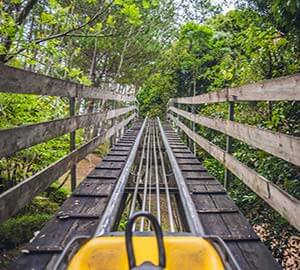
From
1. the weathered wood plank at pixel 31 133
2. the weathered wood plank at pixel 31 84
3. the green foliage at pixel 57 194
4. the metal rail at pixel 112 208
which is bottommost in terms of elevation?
the green foliage at pixel 57 194

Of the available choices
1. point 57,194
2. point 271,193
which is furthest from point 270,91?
point 57,194

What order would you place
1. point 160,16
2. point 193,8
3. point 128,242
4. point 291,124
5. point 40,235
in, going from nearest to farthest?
point 128,242, point 40,235, point 291,124, point 160,16, point 193,8

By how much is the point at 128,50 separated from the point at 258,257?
10415 mm

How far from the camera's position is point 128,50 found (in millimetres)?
11562

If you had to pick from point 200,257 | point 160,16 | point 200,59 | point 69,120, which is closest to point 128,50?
point 160,16

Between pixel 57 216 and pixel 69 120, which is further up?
pixel 69 120

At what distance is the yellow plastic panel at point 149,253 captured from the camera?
1.23m

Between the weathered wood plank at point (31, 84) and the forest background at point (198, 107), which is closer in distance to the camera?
the weathered wood plank at point (31, 84)

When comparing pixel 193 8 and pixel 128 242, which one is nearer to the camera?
pixel 128 242

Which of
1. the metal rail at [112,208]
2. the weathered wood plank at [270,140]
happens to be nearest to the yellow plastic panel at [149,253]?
the metal rail at [112,208]

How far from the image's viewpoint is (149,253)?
128 cm

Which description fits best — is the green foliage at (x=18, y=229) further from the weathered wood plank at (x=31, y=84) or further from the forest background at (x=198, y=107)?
the weathered wood plank at (x=31, y=84)

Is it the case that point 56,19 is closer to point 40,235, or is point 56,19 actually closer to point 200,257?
point 40,235

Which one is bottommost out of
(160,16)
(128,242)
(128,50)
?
(128,242)
